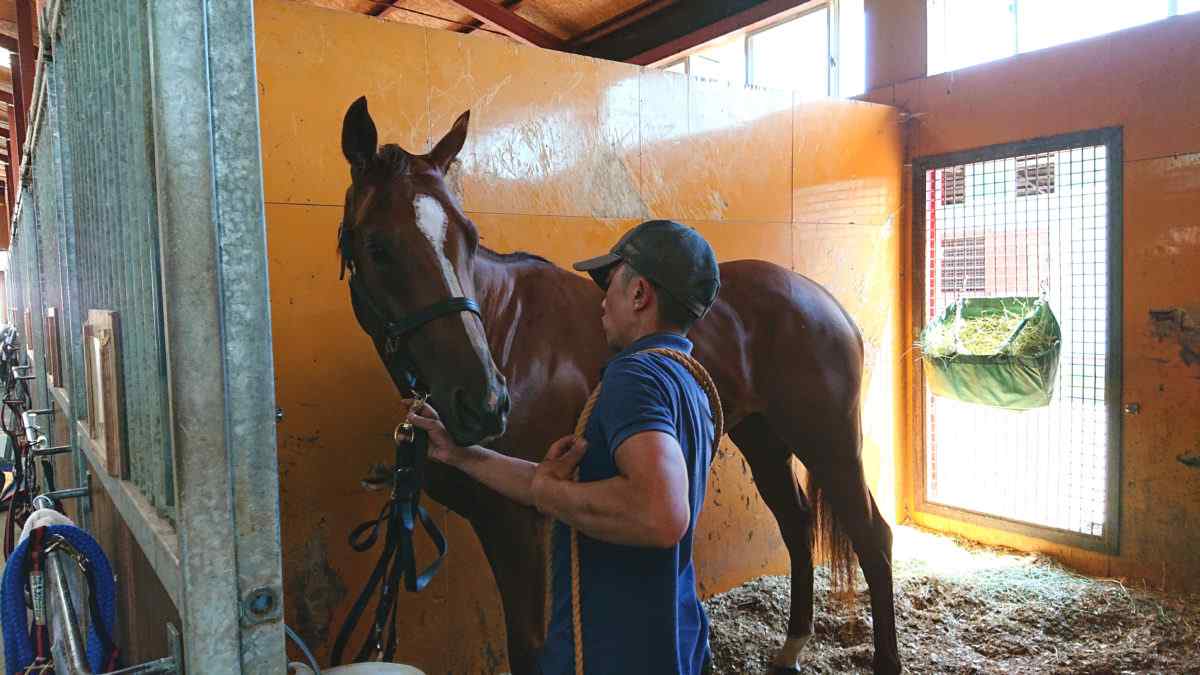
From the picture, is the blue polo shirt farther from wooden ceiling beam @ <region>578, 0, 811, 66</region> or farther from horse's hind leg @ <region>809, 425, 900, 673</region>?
wooden ceiling beam @ <region>578, 0, 811, 66</region>

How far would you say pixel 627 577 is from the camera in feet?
3.46

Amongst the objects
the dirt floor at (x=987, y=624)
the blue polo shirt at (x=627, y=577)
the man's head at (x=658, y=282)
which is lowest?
the dirt floor at (x=987, y=624)

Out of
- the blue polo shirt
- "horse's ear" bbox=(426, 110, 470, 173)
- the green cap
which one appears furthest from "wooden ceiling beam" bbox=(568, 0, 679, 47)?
the blue polo shirt

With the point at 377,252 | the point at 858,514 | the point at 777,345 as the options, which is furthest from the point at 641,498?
the point at 858,514

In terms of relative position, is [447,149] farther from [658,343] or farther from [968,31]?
[968,31]

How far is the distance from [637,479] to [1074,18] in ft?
13.8

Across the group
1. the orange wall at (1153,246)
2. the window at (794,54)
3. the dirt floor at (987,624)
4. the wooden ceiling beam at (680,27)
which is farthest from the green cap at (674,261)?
the wooden ceiling beam at (680,27)

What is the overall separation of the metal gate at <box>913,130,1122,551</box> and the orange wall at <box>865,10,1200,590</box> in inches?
2.6

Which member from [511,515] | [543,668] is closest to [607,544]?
[543,668]

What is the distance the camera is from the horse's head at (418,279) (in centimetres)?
149

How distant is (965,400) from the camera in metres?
3.72

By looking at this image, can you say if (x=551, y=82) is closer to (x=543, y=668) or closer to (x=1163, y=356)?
(x=543, y=668)

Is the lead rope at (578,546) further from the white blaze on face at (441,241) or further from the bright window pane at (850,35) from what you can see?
the bright window pane at (850,35)

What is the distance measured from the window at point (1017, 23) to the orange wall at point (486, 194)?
95 cm
